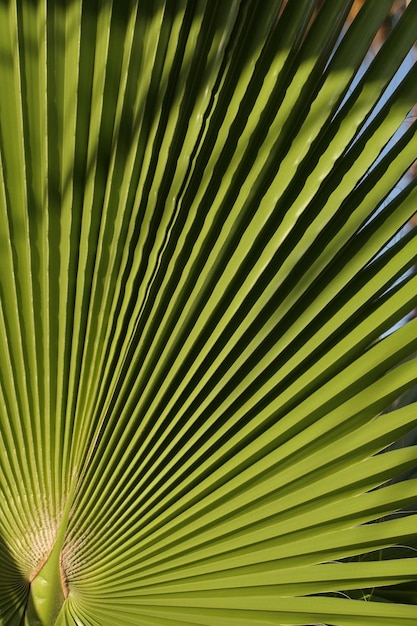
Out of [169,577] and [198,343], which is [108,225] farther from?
[169,577]

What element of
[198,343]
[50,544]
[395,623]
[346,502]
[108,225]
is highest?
[108,225]

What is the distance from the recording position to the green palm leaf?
817 millimetres

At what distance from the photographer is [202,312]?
93 cm

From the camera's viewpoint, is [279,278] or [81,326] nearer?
[279,278]

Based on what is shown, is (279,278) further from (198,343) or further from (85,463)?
(85,463)

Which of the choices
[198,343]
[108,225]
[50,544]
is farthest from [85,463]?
[108,225]

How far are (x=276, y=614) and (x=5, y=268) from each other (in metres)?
0.68

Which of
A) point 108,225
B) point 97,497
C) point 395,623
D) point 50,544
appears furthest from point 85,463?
point 395,623

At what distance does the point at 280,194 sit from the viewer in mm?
839

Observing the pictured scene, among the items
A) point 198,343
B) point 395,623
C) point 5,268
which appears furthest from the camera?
point 5,268

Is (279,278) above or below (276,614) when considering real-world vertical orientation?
above

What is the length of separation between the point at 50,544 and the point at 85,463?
17 cm

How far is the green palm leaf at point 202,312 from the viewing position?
0.82 metres

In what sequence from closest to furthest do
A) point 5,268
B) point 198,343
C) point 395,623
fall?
point 395,623, point 198,343, point 5,268
